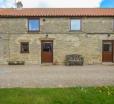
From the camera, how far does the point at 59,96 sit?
12898 mm

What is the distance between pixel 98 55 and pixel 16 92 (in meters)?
23.1

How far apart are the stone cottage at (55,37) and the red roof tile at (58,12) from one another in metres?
0.10

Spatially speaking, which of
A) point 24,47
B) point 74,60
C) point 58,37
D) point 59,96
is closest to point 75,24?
point 58,37

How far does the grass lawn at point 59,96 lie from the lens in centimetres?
1221

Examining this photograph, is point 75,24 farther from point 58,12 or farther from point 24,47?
point 24,47

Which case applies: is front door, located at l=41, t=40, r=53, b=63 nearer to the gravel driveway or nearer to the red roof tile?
the red roof tile

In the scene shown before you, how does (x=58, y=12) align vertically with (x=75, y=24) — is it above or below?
above

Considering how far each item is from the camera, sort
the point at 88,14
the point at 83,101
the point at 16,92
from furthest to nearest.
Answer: the point at 88,14 < the point at 16,92 < the point at 83,101

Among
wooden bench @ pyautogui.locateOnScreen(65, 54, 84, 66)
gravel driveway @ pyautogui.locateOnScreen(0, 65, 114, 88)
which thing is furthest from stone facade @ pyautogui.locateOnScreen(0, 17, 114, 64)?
gravel driveway @ pyautogui.locateOnScreen(0, 65, 114, 88)

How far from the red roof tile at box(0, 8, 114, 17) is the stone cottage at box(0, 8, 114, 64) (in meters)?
0.10

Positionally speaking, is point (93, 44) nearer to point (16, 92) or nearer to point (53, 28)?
point (53, 28)

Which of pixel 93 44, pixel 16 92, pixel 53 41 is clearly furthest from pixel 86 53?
pixel 16 92

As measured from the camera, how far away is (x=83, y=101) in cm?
1229

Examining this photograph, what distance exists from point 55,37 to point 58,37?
12.1 inches
